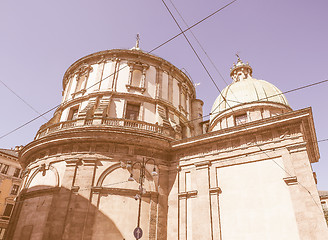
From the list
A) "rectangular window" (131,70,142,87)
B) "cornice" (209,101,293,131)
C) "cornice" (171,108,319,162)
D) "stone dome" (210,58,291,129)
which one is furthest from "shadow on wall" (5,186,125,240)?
"cornice" (209,101,293,131)

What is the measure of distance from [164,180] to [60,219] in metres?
7.06

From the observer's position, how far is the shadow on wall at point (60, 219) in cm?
1503

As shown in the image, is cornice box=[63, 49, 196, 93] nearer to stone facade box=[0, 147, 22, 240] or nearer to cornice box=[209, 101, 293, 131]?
cornice box=[209, 101, 293, 131]

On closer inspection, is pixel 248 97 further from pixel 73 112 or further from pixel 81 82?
pixel 73 112

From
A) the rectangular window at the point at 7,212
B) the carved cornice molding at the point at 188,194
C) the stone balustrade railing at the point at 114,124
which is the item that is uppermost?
the stone balustrade railing at the point at 114,124

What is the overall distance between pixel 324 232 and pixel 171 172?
963 cm

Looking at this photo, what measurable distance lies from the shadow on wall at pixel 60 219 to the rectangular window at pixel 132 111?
7.87 m

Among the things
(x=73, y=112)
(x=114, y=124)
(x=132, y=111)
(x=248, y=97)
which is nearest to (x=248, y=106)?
(x=248, y=97)

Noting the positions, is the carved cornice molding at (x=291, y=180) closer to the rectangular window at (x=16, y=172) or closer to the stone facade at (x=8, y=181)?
the stone facade at (x=8, y=181)

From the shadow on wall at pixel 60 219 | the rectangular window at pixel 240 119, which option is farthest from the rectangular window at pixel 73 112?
the rectangular window at pixel 240 119

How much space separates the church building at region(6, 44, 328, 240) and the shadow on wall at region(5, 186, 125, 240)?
6 cm

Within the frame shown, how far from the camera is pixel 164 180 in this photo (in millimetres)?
17797

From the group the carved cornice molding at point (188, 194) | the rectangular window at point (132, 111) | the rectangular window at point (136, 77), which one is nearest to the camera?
the carved cornice molding at point (188, 194)

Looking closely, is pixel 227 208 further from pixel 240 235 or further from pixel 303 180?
pixel 303 180
